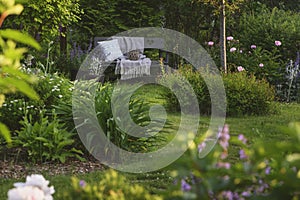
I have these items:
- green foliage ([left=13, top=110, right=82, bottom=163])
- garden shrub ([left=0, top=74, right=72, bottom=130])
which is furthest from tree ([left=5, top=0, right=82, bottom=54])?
green foliage ([left=13, top=110, right=82, bottom=163])

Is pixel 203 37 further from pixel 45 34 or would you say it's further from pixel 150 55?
pixel 45 34

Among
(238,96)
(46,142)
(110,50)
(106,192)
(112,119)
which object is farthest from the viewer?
(110,50)

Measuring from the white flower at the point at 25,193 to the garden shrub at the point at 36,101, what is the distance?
3.61 m

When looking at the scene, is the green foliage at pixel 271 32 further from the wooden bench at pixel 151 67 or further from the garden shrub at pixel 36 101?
the garden shrub at pixel 36 101

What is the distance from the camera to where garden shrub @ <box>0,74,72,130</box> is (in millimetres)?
5473

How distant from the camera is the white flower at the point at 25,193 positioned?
1683mm

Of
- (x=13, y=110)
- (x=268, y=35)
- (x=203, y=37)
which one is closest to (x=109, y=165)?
(x=13, y=110)

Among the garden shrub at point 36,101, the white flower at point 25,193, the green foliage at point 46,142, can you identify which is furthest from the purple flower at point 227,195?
the garden shrub at point 36,101

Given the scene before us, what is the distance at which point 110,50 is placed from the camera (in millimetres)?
11031

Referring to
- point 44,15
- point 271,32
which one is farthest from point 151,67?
point 44,15

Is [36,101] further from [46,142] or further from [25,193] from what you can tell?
[25,193]

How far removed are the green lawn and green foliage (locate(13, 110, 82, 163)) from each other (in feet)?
1.31

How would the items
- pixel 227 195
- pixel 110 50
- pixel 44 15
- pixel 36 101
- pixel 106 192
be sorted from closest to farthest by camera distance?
pixel 227 195, pixel 106 192, pixel 36 101, pixel 44 15, pixel 110 50

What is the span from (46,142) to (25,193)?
3.01 m
